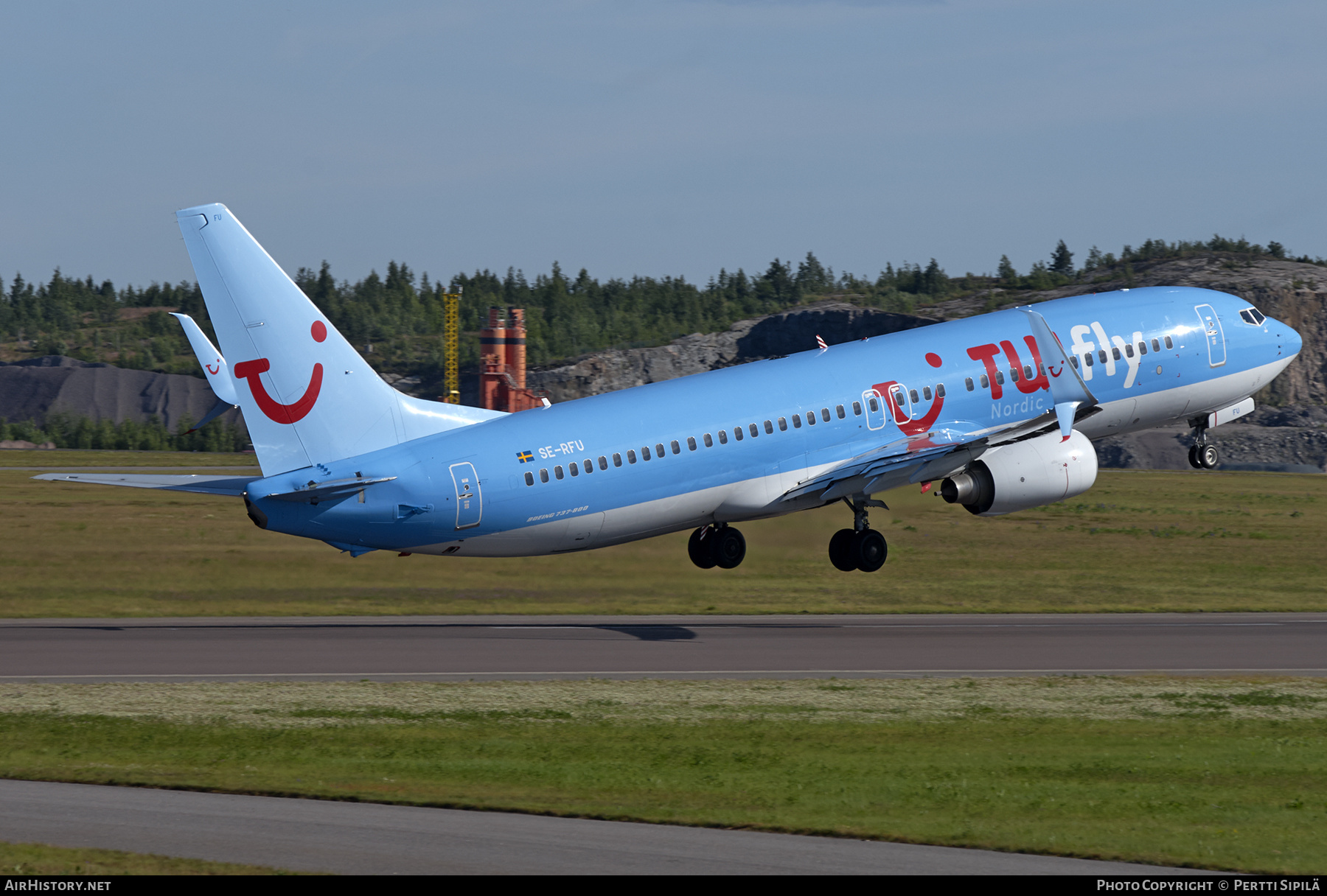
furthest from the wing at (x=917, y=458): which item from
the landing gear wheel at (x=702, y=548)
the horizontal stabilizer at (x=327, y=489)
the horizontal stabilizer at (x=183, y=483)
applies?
the horizontal stabilizer at (x=183, y=483)

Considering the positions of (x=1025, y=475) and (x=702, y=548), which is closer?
(x=1025, y=475)

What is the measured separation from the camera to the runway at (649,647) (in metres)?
49.8

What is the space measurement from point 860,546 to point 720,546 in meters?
4.61

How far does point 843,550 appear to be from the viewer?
1983 inches

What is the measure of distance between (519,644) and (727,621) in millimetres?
10783

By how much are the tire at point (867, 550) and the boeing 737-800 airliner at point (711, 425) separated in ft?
0.22

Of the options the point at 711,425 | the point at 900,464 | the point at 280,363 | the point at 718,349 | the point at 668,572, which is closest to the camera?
the point at 280,363

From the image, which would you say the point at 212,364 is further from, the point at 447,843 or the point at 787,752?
the point at 447,843

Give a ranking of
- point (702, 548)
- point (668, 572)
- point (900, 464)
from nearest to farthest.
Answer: point (900, 464)
point (702, 548)
point (668, 572)

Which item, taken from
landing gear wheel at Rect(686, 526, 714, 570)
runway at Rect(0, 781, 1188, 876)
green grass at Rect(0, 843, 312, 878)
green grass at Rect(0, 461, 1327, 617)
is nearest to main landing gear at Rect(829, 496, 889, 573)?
green grass at Rect(0, 461, 1327, 617)

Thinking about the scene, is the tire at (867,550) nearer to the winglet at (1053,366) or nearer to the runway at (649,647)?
the runway at (649,647)

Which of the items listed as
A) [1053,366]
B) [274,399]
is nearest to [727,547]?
[1053,366]
